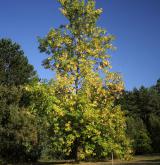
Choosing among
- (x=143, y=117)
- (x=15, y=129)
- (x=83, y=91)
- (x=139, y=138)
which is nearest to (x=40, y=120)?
(x=15, y=129)

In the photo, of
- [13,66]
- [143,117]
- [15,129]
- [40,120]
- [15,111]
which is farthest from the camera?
[143,117]

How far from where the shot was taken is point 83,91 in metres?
36.6

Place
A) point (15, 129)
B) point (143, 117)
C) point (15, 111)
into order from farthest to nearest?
1. point (143, 117)
2. point (15, 111)
3. point (15, 129)

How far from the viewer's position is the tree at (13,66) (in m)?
63.2

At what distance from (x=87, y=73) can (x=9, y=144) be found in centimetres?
2827

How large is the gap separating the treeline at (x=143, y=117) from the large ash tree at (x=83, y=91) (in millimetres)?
16721

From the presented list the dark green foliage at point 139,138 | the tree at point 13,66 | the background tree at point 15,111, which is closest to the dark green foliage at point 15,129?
the background tree at point 15,111

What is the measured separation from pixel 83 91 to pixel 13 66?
3023cm

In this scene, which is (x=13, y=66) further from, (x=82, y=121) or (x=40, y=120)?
(x=82, y=121)

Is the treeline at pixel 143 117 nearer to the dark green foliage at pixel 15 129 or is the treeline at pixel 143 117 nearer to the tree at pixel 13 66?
the dark green foliage at pixel 15 129

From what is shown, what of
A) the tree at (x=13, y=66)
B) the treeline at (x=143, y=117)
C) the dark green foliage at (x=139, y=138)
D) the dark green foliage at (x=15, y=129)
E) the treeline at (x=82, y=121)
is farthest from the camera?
the treeline at (x=143, y=117)

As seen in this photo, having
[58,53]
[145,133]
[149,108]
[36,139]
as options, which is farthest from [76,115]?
[149,108]

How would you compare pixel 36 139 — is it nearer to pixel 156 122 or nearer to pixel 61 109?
pixel 61 109

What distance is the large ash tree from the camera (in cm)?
3616
